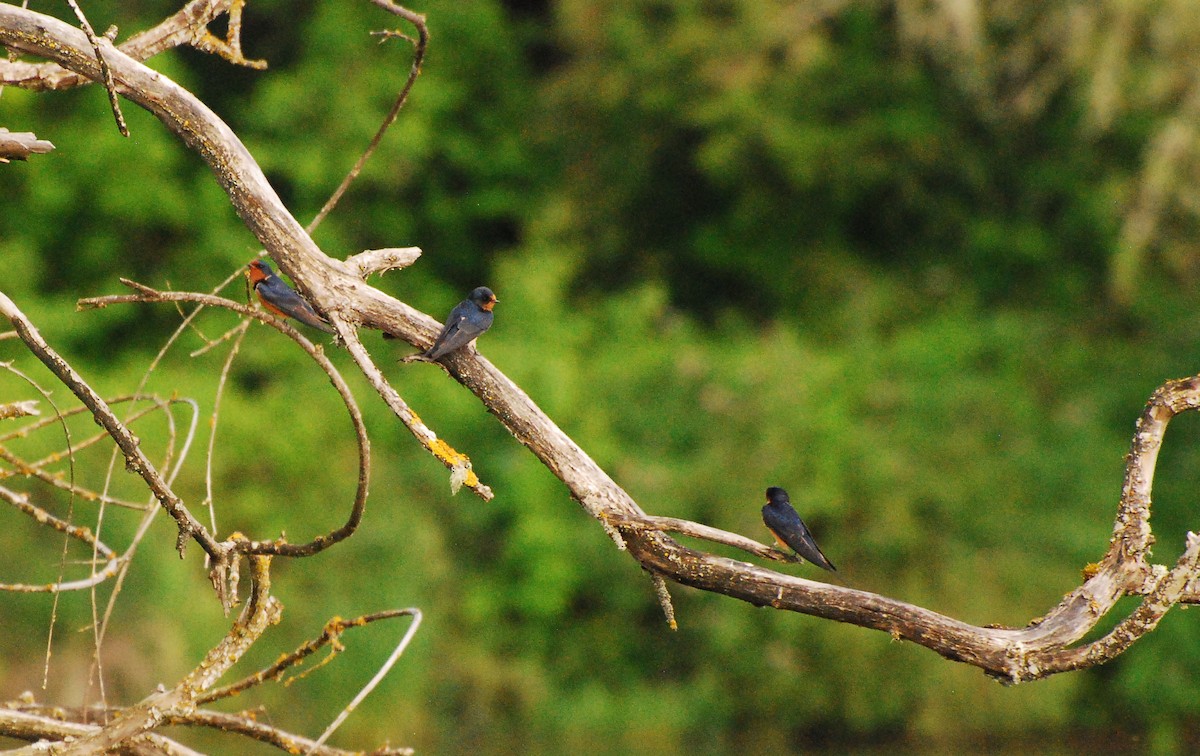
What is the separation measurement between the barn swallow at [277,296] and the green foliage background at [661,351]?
7412 millimetres

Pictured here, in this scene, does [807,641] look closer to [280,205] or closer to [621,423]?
[621,423]

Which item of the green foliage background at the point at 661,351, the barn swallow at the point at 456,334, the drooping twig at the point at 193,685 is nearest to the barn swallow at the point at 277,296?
the barn swallow at the point at 456,334

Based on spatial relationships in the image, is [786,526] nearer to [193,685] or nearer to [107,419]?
[193,685]

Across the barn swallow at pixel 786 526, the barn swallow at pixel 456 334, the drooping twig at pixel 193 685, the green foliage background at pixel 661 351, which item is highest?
the green foliage background at pixel 661 351

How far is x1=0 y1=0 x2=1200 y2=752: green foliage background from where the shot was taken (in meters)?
14.6

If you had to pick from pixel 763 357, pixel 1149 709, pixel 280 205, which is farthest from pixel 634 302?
pixel 280 205

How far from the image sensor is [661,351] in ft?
57.4

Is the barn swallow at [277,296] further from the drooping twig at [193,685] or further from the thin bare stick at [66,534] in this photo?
the drooping twig at [193,685]

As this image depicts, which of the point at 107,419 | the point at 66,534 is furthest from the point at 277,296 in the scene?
the point at 107,419

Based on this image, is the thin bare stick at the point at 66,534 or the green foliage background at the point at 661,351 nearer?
the thin bare stick at the point at 66,534

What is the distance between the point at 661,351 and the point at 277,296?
13.2 metres

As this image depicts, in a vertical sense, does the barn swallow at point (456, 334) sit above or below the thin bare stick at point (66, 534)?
above

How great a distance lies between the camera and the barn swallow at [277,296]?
407 cm

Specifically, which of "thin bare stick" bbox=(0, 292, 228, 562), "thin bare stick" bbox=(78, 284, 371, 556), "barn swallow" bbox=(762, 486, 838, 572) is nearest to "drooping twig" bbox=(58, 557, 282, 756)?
"thin bare stick" bbox=(78, 284, 371, 556)
